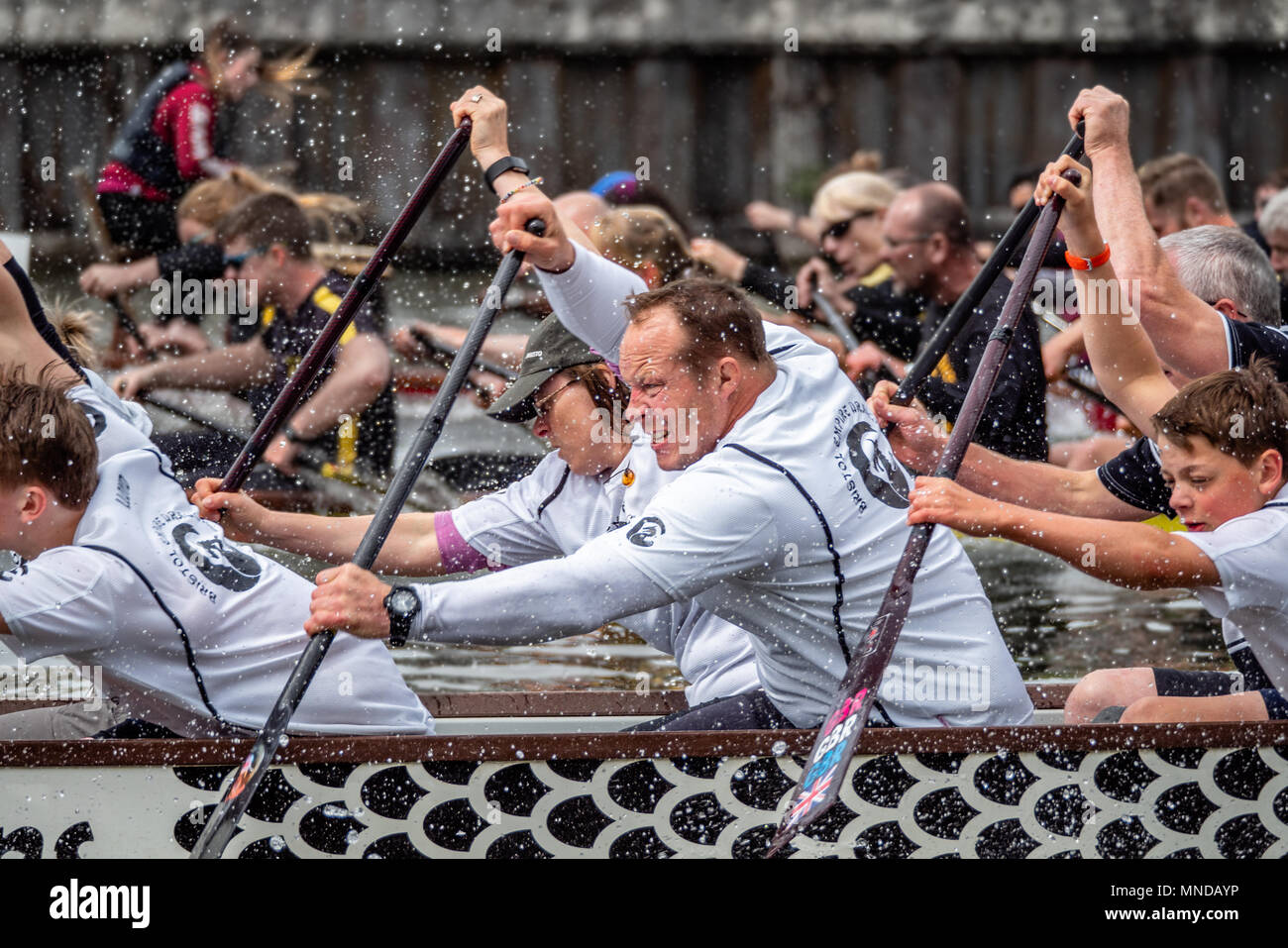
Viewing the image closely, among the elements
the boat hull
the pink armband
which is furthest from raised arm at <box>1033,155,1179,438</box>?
the pink armband

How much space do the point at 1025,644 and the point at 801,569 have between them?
3051 millimetres

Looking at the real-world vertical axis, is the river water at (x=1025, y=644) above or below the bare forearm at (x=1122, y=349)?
below

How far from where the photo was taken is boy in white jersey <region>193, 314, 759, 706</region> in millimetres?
3799

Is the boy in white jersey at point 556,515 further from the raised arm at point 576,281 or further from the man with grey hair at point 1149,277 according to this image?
the man with grey hair at point 1149,277

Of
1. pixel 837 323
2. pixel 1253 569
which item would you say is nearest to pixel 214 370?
pixel 837 323

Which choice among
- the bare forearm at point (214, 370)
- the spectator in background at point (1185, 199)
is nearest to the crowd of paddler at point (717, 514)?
the spectator in background at point (1185, 199)

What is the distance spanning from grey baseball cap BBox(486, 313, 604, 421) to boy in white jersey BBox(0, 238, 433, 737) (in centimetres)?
62

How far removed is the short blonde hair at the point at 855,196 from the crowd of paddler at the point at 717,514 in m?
3.82

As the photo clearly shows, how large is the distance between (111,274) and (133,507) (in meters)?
6.04

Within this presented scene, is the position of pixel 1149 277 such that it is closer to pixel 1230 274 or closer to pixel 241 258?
pixel 1230 274

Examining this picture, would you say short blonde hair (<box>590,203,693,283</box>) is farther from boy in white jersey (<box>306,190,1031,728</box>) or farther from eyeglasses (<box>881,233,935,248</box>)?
boy in white jersey (<box>306,190,1031,728</box>)

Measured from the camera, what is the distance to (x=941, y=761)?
10.8 feet

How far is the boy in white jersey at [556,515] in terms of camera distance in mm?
3799
